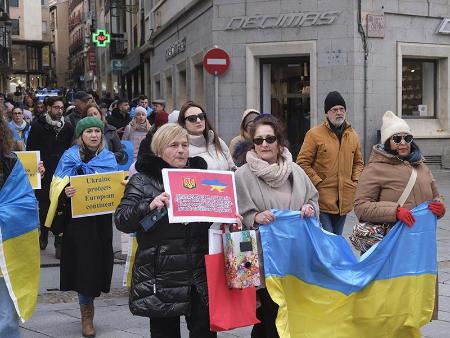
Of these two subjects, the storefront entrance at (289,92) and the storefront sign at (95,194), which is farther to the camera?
the storefront entrance at (289,92)

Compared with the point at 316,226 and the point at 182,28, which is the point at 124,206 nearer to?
the point at 316,226

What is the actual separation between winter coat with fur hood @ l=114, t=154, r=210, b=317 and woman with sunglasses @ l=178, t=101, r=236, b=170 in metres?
1.18

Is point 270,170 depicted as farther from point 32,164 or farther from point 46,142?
point 46,142

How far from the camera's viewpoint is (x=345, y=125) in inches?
286

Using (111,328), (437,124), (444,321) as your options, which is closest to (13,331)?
(111,328)

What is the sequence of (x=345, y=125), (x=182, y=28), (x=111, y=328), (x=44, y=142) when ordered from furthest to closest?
(x=182, y=28) < (x=44, y=142) < (x=345, y=125) < (x=111, y=328)

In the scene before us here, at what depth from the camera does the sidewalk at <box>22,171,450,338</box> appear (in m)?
5.87

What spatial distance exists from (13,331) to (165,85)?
70.5 feet

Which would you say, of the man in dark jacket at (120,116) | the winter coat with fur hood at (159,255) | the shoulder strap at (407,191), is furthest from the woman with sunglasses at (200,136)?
the man in dark jacket at (120,116)

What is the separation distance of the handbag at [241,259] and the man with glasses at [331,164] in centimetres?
287

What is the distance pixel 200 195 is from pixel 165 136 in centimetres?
41

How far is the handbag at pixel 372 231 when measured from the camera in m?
5.21

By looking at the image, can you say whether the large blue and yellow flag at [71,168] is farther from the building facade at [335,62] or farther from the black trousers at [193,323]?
the building facade at [335,62]

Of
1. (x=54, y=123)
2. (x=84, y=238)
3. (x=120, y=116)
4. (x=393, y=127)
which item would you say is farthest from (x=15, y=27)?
(x=393, y=127)
